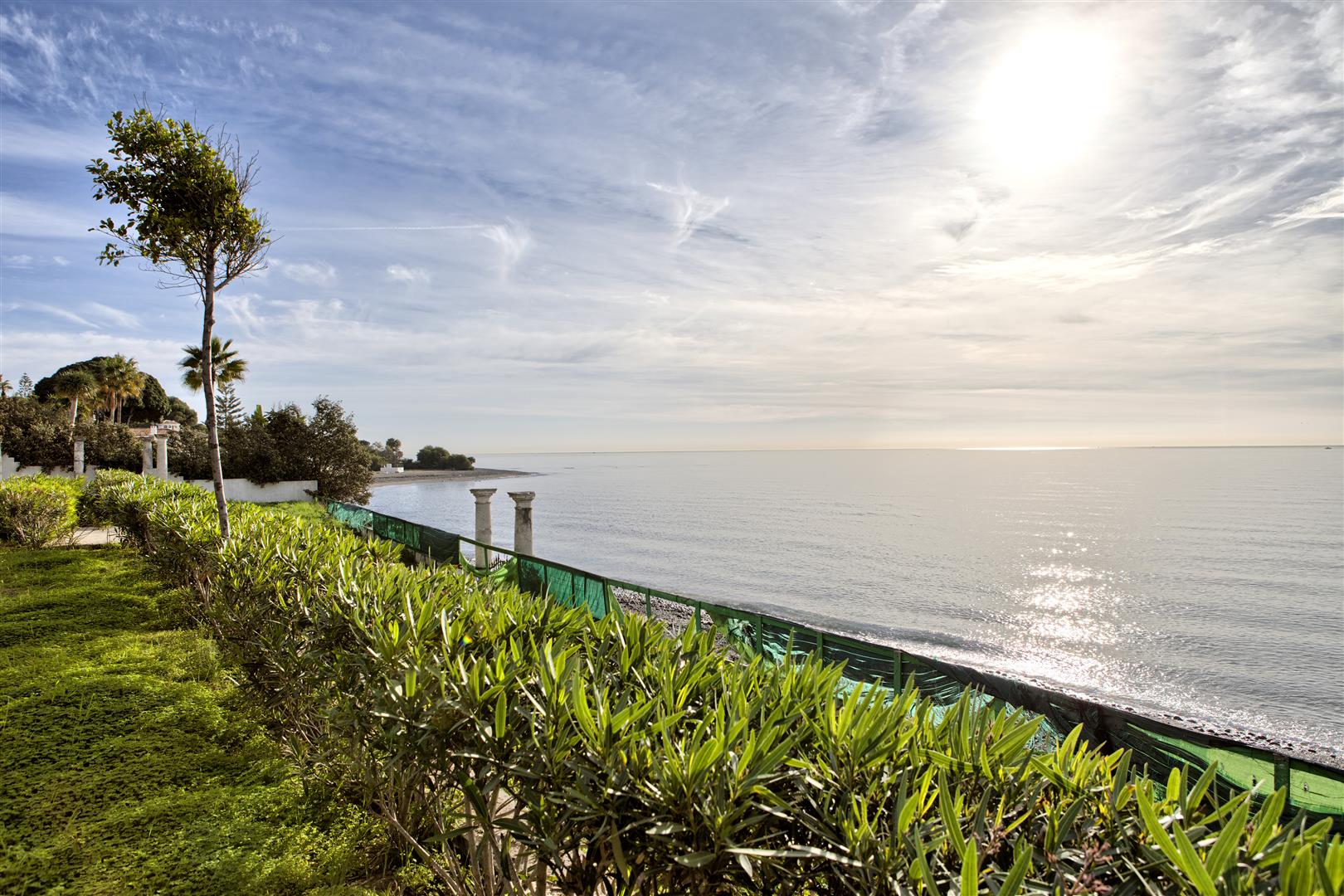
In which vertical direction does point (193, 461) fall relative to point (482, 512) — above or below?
above

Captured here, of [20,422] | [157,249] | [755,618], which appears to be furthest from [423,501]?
[755,618]

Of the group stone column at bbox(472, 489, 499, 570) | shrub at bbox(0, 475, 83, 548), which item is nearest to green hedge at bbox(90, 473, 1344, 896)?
shrub at bbox(0, 475, 83, 548)

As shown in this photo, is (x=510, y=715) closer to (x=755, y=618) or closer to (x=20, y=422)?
(x=755, y=618)

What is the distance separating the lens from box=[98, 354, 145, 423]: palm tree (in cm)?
5122

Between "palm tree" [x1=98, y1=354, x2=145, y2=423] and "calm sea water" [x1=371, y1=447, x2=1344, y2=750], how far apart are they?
22.1 meters

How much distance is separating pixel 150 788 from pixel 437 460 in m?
131

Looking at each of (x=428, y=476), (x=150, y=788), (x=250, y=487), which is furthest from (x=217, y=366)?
(x=428, y=476)

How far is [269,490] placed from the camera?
34562 millimetres

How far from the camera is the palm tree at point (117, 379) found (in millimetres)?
51219

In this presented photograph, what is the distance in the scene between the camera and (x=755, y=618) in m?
7.22

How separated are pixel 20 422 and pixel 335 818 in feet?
146

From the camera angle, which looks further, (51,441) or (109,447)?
(109,447)

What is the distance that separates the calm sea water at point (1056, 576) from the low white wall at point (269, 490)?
12.5 meters

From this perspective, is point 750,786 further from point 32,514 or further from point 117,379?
point 117,379
